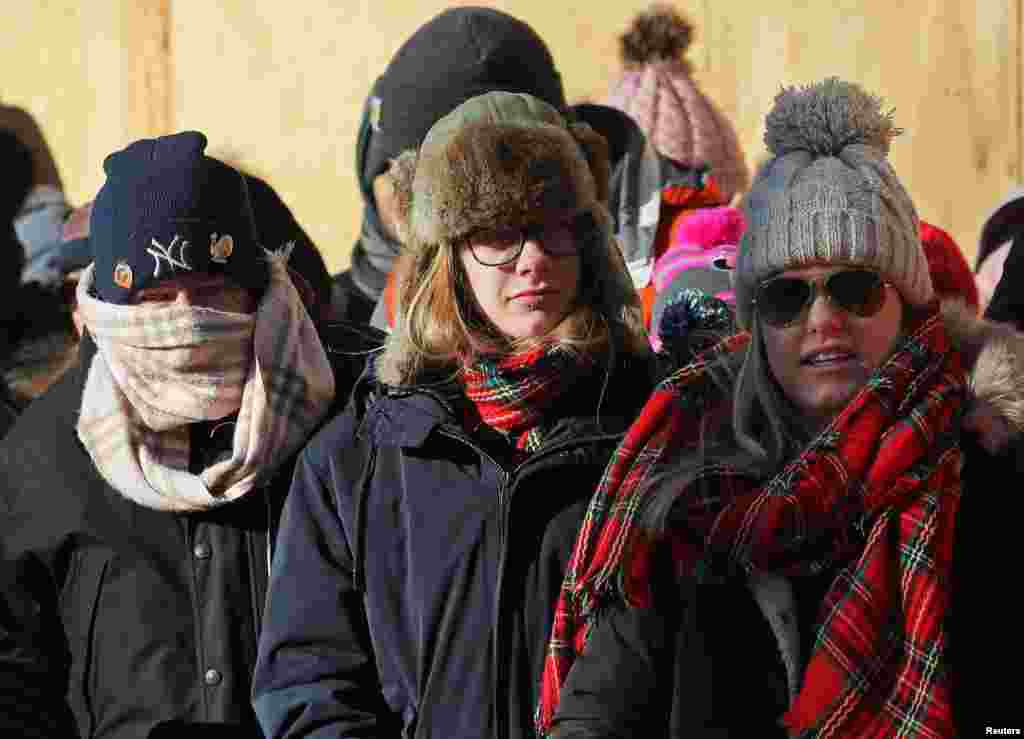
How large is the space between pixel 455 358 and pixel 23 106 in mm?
4148

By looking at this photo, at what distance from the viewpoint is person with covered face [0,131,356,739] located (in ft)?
11.9

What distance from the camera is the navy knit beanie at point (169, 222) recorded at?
368 cm

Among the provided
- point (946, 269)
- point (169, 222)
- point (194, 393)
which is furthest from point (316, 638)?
point (946, 269)

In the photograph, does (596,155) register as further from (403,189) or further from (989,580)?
(989,580)

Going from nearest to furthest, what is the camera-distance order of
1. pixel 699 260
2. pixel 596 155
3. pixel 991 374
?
pixel 991 374, pixel 596 155, pixel 699 260

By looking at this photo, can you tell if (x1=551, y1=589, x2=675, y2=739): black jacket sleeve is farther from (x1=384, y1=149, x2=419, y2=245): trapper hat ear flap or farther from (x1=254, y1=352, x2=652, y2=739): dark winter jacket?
(x1=384, y1=149, x2=419, y2=245): trapper hat ear flap

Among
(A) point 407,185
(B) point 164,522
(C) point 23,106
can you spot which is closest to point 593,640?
(B) point 164,522

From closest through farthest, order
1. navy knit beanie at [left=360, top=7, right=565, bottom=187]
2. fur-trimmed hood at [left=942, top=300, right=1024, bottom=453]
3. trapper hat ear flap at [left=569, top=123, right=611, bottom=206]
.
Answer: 1. fur-trimmed hood at [left=942, top=300, right=1024, bottom=453]
2. trapper hat ear flap at [left=569, top=123, right=611, bottom=206]
3. navy knit beanie at [left=360, top=7, right=565, bottom=187]

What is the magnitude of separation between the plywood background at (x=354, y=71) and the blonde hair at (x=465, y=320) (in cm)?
306

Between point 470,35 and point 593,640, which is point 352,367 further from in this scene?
point 470,35

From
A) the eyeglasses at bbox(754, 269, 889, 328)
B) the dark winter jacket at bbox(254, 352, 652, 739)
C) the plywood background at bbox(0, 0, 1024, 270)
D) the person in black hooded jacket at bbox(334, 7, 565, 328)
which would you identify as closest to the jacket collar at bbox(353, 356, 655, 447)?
the dark winter jacket at bbox(254, 352, 652, 739)

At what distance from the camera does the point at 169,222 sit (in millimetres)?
3688

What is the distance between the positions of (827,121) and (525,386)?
690mm

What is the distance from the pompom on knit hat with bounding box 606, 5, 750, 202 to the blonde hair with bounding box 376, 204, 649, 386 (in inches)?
79.4
